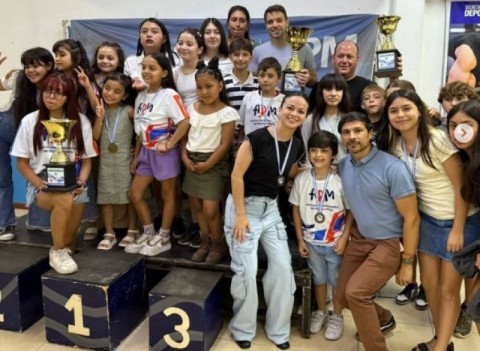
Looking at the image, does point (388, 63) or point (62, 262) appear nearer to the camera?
point (62, 262)

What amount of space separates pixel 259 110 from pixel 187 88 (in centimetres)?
53

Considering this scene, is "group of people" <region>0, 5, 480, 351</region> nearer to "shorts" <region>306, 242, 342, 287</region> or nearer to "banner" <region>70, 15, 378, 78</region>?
"shorts" <region>306, 242, 342, 287</region>

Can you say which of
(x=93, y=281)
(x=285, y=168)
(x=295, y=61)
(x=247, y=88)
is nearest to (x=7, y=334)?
(x=93, y=281)

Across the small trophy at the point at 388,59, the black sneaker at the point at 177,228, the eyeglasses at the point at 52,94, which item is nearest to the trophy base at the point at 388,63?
the small trophy at the point at 388,59

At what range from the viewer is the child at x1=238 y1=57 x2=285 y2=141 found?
273 cm

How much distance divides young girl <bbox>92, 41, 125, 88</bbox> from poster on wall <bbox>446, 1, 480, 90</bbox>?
10.3ft

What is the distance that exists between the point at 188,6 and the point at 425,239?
12.3 feet

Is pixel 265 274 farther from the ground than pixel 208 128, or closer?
closer

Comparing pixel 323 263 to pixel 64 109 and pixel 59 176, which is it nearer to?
pixel 59 176

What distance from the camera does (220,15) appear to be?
4.95 metres

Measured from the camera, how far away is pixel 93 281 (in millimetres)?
2463

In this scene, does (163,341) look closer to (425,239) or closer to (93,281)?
(93,281)

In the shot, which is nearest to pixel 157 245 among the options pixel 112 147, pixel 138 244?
pixel 138 244

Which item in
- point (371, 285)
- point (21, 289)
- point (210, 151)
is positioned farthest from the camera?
point (210, 151)
